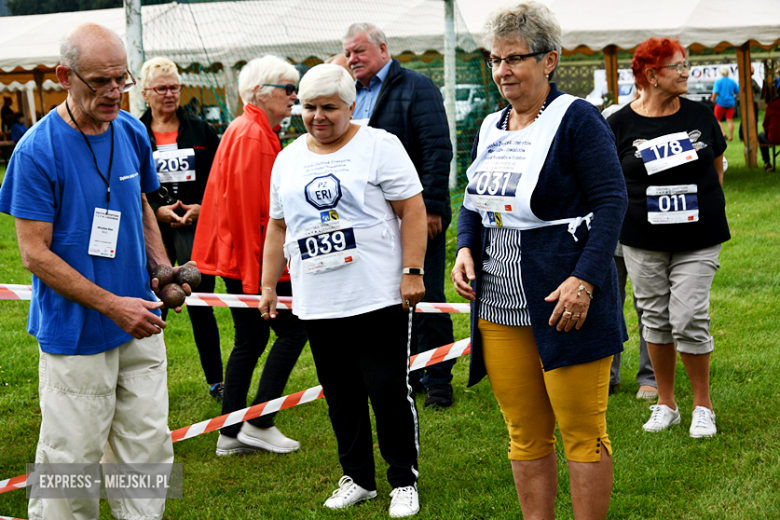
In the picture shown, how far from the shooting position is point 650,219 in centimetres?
403

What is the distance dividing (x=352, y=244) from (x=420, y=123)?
138 cm

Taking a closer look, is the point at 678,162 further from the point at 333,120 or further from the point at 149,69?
the point at 149,69

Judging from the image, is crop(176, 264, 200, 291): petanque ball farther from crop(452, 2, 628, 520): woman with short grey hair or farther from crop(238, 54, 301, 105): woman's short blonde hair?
crop(238, 54, 301, 105): woman's short blonde hair

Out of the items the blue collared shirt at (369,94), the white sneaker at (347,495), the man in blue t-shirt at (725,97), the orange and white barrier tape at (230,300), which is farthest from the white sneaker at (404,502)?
the man in blue t-shirt at (725,97)

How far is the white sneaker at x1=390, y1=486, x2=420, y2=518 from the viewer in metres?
3.35

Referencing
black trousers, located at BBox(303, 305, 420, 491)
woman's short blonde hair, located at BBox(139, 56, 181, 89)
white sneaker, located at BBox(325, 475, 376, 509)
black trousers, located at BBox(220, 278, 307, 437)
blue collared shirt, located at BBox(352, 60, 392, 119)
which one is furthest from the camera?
woman's short blonde hair, located at BBox(139, 56, 181, 89)

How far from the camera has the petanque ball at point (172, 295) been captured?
9.66 ft

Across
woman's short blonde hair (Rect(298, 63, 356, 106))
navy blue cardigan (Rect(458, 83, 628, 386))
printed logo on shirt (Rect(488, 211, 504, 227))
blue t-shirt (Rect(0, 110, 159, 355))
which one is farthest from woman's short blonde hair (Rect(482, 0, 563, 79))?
blue t-shirt (Rect(0, 110, 159, 355))

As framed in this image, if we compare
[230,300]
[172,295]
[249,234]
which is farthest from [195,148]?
[172,295]

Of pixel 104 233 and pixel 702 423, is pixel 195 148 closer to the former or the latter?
pixel 104 233

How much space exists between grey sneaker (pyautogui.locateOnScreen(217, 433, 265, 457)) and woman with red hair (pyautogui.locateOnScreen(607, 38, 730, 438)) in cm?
223

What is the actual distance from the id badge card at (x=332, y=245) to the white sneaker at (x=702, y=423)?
2.21m

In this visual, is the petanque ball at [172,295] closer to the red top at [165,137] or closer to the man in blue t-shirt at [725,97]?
the red top at [165,137]

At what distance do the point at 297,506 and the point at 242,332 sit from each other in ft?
3.37
